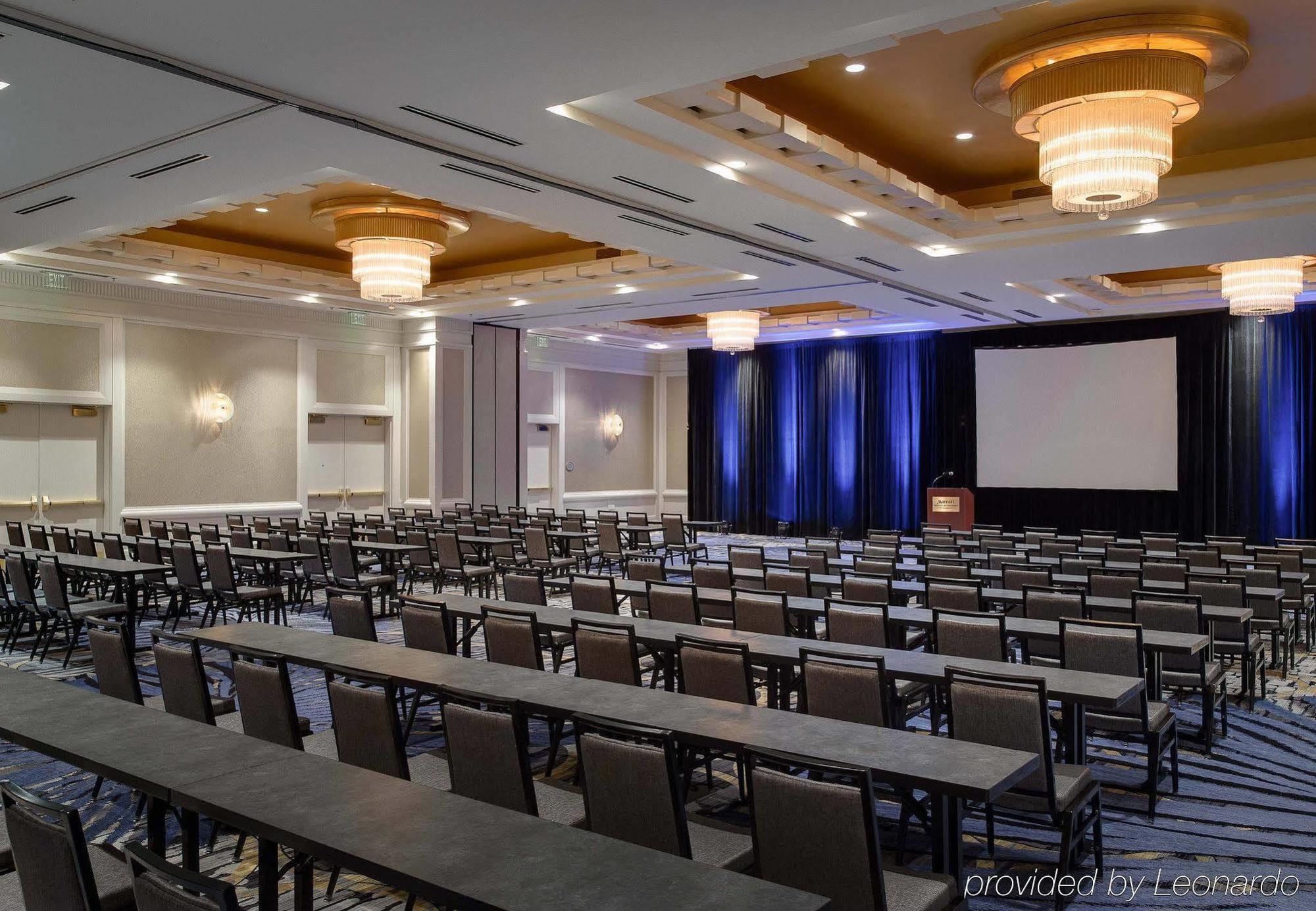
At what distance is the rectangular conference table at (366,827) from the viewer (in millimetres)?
2039

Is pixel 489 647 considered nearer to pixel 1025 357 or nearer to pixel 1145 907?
pixel 1145 907

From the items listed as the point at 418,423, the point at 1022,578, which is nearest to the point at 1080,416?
the point at 1022,578

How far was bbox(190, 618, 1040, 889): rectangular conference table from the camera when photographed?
2875mm

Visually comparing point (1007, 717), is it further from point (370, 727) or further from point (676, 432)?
point (676, 432)

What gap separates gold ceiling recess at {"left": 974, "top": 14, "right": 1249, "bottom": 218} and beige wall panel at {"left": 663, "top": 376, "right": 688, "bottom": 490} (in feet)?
56.2

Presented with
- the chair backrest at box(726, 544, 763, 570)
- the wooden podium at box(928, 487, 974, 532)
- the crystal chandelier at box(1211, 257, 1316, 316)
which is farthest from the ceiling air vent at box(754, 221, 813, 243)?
the wooden podium at box(928, 487, 974, 532)

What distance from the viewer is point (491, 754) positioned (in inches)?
124

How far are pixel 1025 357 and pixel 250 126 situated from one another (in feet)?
48.6

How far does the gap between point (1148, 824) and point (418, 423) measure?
14.5 meters

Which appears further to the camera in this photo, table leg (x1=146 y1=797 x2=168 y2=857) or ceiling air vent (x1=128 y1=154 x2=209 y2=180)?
ceiling air vent (x1=128 y1=154 x2=209 y2=180)

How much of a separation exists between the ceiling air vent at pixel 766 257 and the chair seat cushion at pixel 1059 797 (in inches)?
314

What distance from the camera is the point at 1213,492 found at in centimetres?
1634

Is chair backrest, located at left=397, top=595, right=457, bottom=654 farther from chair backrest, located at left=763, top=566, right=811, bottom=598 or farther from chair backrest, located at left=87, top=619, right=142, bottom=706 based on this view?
chair backrest, located at left=763, top=566, right=811, bottom=598

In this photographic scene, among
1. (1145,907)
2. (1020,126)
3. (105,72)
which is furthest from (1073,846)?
(105,72)
